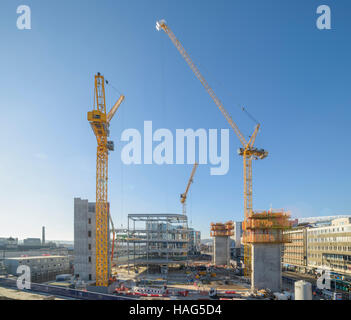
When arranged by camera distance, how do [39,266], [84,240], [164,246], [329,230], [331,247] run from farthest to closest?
1. [164,246]
2. [329,230]
3. [331,247]
4. [39,266]
5. [84,240]

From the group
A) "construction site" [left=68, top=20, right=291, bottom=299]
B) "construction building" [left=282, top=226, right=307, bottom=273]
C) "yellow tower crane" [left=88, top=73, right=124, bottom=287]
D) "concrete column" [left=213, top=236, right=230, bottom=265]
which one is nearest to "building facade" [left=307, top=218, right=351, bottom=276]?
"construction building" [left=282, top=226, right=307, bottom=273]

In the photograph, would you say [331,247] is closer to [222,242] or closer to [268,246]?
[268,246]

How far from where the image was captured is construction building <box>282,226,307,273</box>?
7588 cm

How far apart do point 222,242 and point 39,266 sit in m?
61.8

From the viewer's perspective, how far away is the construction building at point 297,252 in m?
75.9

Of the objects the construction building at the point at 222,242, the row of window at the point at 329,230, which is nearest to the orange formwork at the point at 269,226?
the row of window at the point at 329,230

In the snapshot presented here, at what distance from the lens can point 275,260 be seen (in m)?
46.2

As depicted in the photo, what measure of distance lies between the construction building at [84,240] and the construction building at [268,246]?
1448 inches

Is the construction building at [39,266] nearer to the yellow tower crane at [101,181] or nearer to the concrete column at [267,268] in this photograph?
the yellow tower crane at [101,181]

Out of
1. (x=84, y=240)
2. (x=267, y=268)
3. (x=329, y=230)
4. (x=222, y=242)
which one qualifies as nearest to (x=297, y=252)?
(x=329, y=230)

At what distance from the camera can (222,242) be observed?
9200 cm

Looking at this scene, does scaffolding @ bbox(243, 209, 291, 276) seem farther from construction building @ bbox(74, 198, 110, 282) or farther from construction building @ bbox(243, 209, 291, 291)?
construction building @ bbox(74, 198, 110, 282)
